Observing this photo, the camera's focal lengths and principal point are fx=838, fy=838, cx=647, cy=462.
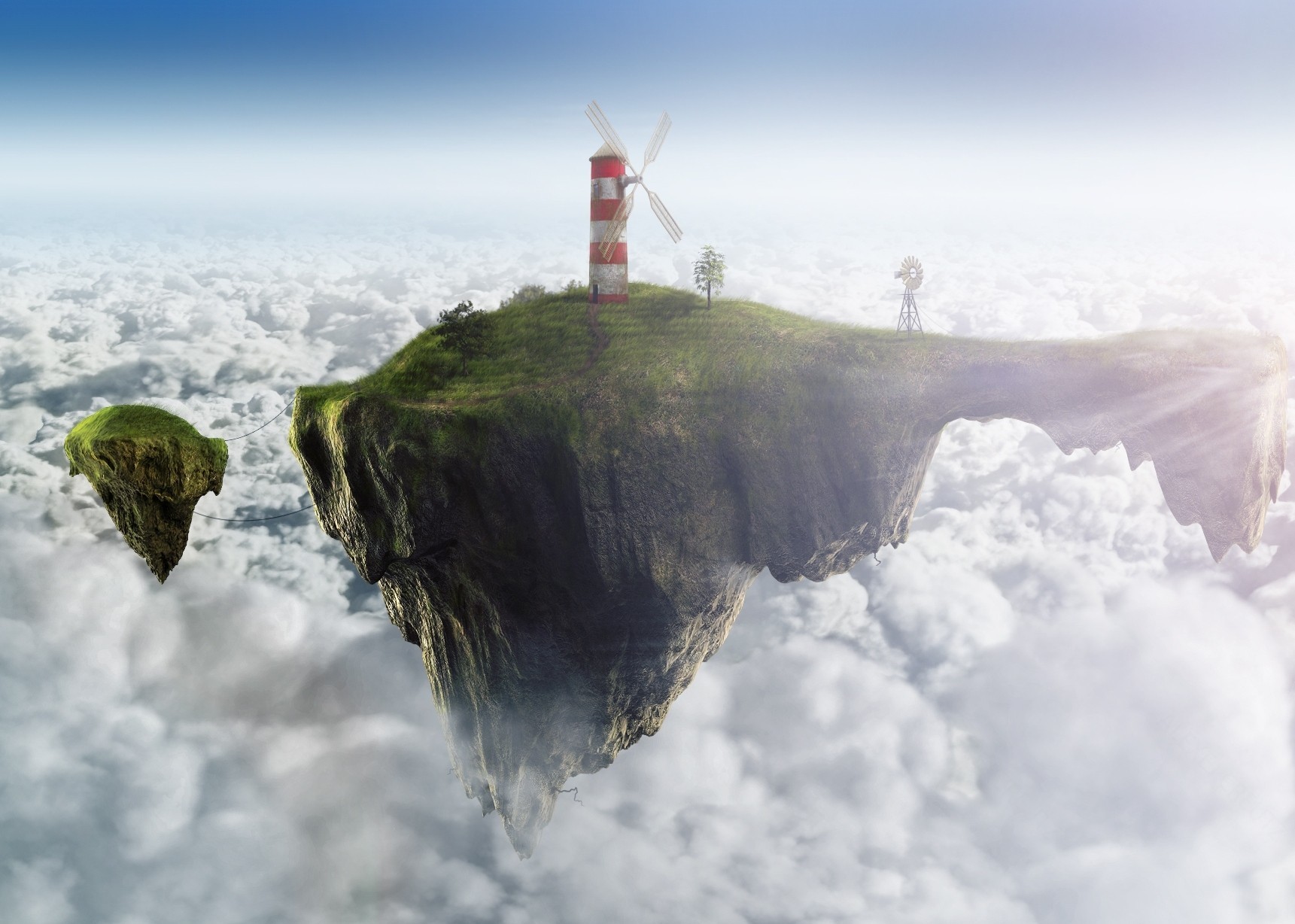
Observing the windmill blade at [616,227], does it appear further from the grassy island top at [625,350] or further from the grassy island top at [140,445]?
the grassy island top at [140,445]

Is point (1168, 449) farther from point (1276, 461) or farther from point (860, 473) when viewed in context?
point (860, 473)

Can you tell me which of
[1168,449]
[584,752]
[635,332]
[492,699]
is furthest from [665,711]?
[1168,449]

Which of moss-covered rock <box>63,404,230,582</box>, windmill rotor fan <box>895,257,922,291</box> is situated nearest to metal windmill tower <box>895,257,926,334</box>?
windmill rotor fan <box>895,257,922,291</box>

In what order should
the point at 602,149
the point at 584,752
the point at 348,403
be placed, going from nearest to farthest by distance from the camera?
the point at 348,403
the point at 602,149
the point at 584,752

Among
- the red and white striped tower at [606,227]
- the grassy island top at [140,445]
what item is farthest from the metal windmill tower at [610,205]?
the grassy island top at [140,445]

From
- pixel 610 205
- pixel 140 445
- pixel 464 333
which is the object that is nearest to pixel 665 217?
pixel 610 205

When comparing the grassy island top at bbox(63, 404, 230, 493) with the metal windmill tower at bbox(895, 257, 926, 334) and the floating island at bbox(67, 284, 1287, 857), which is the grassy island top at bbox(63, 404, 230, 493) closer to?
the floating island at bbox(67, 284, 1287, 857)
